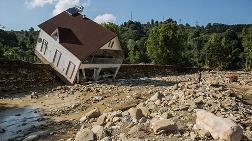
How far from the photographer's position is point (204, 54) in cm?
9975

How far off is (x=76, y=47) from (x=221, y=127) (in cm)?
3479

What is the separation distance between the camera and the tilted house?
4912 centimetres

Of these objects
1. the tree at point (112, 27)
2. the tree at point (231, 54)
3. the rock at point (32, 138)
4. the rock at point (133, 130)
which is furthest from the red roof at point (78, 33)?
the tree at point (231, 54)

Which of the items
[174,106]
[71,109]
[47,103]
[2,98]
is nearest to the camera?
[174,106]

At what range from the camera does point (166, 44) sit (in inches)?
3108

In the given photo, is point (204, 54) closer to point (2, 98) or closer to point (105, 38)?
point (105, 38)

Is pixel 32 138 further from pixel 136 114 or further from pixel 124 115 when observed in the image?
pixel 136 114

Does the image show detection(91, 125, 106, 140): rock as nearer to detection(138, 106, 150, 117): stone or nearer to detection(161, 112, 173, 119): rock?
detection(138, 106, 150, 117): stone

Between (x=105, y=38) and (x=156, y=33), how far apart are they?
30.4 m

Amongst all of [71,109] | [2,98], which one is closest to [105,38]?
[2,98]

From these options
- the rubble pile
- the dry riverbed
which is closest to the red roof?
the dry riverbed

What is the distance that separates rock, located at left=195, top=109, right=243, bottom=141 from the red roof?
31.2 meters

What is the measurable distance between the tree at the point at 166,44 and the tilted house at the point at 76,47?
73.0 feet

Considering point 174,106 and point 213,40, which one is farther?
point 213,40
